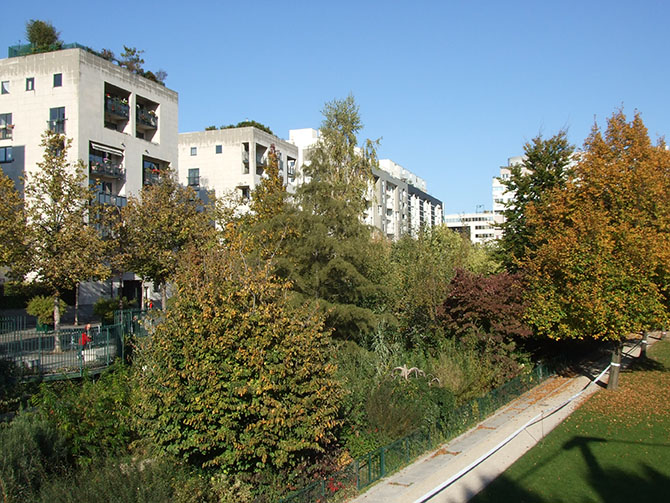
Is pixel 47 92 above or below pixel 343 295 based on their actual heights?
above

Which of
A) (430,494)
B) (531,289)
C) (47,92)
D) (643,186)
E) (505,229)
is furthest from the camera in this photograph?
(47,92)

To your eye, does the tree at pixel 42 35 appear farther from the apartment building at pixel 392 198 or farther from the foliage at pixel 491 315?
the foliage at pixel 491 315

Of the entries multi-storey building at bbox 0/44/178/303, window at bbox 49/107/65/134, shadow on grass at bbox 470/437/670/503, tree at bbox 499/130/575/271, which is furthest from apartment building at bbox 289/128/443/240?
shadow on grass at bbox 470/437/670/503

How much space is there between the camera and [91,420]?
12.3 meters

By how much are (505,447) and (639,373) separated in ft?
39.5

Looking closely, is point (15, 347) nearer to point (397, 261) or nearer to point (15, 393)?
point (15, 393)

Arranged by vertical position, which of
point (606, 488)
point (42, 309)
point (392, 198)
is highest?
point (392, 198)

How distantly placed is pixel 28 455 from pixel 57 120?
1104 inches

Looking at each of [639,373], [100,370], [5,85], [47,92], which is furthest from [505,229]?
[5,85]

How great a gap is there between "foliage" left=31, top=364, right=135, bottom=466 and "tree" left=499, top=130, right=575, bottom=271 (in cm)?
1786

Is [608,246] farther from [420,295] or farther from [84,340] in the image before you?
[84,340]

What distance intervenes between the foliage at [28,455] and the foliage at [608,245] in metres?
15.5

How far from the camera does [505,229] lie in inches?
Result: 1066

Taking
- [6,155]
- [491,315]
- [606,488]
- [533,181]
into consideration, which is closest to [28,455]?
[606,488]
